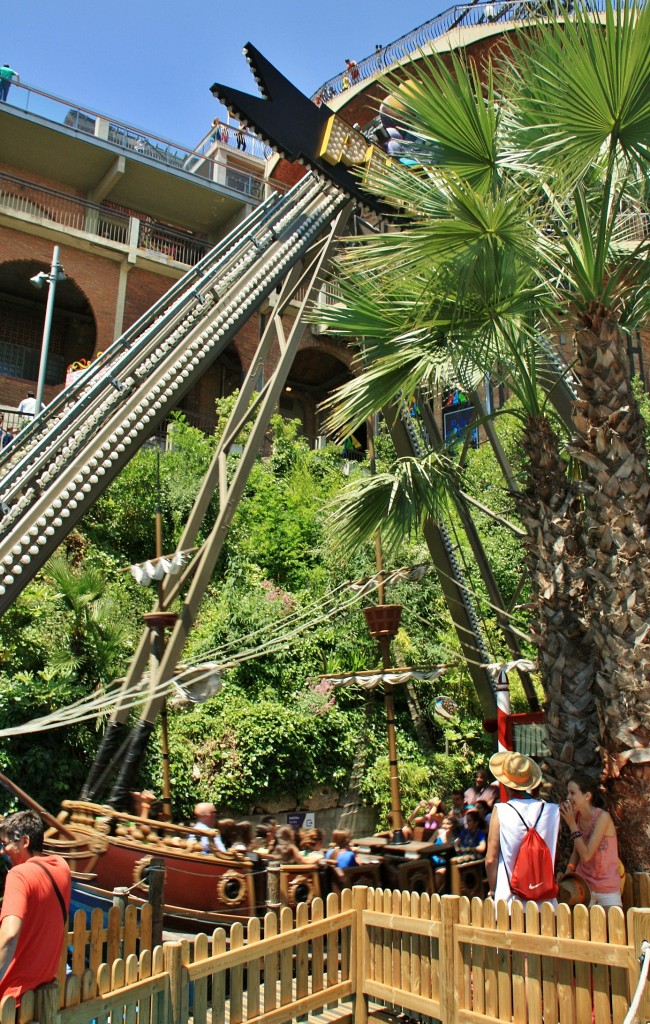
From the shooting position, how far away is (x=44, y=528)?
8.21 m

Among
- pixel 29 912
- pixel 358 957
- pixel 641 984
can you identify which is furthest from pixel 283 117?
pixel 641 984

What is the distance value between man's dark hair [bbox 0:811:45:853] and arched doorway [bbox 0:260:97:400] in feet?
71.4

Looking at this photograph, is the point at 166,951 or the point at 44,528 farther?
the point at 44,528

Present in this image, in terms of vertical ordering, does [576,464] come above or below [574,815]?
above

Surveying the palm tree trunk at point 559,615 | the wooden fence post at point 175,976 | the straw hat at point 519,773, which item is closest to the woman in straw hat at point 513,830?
the straw hat at point 519,773

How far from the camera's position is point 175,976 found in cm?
423

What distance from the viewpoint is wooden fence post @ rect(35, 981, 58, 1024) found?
138 inches

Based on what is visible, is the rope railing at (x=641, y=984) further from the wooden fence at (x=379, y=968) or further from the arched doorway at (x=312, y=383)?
the arched doorway at (x=312, y=383)

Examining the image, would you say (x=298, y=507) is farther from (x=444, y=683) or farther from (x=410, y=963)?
(x=410, y=963)

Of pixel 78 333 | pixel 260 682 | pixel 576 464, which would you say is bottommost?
pixel 260 682

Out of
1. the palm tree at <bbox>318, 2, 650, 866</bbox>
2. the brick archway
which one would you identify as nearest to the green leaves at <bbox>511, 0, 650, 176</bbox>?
the palm tree at <bbox>318, 2, 650, 866</bbox>

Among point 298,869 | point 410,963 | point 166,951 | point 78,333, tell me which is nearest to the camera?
point 166,951

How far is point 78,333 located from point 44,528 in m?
19.7

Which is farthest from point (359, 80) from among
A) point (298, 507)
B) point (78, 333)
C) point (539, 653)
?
point (539, 653)
